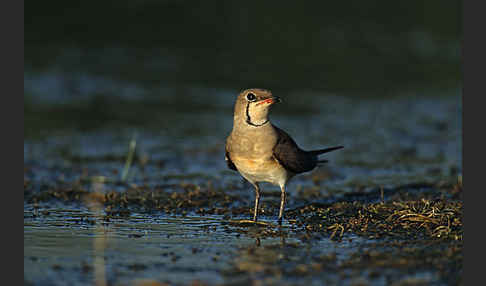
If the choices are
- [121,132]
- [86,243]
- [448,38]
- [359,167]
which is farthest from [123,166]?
[448,38]

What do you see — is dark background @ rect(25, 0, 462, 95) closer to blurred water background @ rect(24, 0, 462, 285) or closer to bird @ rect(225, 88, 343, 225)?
blurred water background @ rect(24, 0, 462, 285)

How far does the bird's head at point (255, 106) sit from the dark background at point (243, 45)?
8.68 metres

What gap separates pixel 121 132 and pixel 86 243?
676cm

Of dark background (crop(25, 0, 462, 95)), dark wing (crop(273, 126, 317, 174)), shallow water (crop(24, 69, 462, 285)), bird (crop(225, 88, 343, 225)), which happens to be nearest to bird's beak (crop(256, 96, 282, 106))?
bird (crop(225, 88, 343, 225))

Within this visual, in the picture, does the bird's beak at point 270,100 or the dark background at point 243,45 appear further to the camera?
the dark background at point 243,45

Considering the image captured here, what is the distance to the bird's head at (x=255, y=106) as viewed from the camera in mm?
6539

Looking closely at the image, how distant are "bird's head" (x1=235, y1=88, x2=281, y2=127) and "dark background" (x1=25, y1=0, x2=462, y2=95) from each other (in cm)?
868

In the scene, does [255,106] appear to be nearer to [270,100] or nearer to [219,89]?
[270,100]

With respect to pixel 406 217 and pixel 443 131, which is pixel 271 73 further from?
pixel 406 217

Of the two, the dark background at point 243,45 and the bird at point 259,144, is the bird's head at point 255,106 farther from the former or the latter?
the dark background at point 243,45

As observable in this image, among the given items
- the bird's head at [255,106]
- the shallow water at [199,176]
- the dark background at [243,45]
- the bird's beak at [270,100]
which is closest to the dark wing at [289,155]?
the bird's head at [255,106]

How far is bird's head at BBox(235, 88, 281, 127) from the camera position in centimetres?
654

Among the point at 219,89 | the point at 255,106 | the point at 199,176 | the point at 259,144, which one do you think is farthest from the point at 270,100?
the point at 219,89

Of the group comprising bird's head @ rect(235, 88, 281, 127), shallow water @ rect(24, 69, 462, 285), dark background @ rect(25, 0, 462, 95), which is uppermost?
dark background @ rect(25, 0, 462, 95)
